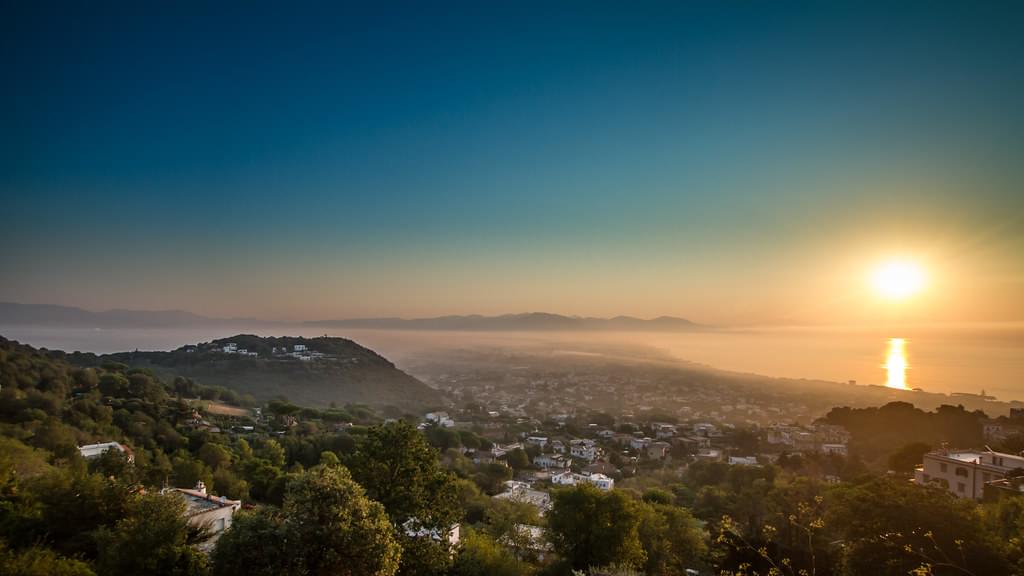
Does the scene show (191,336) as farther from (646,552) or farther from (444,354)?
(646,552)

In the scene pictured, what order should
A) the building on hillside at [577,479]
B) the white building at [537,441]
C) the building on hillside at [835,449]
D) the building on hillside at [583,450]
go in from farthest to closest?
the white building at [537,441], the building on hillside at [583,450], the building on hillside at [835,449], the building on hillside at [577,479]

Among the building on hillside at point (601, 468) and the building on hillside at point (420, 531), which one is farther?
the building on hillside at point (601, 468)

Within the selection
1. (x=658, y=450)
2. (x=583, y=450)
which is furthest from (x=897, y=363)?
(x=583, y=450)

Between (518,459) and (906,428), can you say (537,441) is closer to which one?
(518,459)

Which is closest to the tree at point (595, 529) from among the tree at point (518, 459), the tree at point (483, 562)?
the tree at point (483, 562)

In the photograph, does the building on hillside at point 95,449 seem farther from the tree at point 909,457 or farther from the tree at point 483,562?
the tree at point 909,457

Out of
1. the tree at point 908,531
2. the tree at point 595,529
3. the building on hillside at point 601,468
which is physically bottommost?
the building on hillside at point 601,468

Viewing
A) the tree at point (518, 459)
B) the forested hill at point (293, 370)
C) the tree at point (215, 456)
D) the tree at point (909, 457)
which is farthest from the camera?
the forested hill at point (293, 370)

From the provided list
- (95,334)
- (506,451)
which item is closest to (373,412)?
(506,451)
